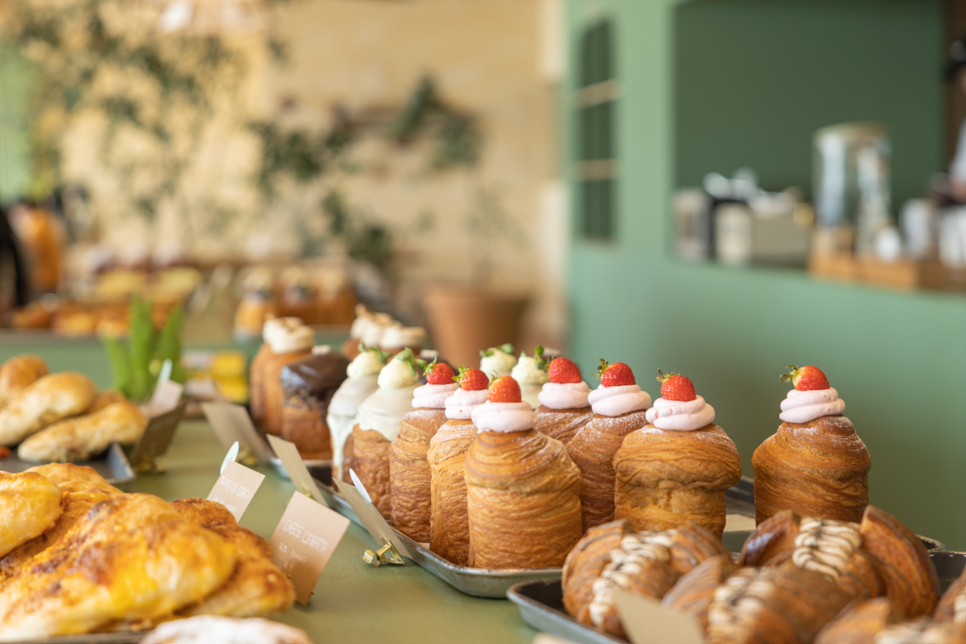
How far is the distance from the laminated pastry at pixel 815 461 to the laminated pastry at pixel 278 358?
3.07ft

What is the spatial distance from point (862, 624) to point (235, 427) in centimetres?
117

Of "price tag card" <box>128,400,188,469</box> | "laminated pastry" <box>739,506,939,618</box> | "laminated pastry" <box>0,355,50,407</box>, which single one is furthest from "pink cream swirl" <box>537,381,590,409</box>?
"laminated pastry" <box>0,355,50,407</box>

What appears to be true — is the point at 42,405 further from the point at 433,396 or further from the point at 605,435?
the point at 605,435

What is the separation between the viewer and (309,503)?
3.23 ft

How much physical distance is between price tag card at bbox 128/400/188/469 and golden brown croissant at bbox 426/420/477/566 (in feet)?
2.16

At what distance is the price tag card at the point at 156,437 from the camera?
1.56 metres

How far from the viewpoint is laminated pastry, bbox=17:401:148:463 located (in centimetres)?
152

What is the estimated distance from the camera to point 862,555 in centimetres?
79

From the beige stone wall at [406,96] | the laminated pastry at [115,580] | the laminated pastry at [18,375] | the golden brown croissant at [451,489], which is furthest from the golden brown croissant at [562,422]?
the beige stone wall at [406,96]

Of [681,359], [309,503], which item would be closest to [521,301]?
[681,359]

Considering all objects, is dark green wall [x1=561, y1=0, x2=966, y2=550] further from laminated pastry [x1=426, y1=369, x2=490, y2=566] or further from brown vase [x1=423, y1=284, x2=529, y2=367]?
laminated pastry [x1=426, y1=369, x2=490, y2=566]

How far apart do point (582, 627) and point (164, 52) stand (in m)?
6.38

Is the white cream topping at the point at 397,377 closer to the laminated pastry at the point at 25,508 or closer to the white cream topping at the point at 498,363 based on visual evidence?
the white cream topping at the point at 498,363

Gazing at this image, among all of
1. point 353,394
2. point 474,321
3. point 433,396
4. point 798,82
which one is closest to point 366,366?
point 353,394
